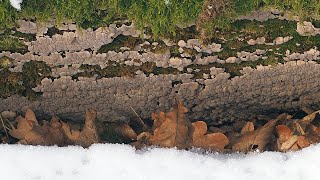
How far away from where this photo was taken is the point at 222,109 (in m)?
2.80

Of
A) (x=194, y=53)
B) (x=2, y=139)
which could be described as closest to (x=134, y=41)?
(x=194, y=53)

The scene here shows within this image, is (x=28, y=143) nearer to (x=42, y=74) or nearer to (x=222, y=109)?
(x=42, y=74)

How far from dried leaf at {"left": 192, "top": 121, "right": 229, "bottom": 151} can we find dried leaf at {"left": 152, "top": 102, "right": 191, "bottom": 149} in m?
0.04

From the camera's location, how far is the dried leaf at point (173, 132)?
2459 millimetres

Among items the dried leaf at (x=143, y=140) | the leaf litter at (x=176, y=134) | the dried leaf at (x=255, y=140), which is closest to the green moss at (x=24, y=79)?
the leaf litter at (x=176, y=134)

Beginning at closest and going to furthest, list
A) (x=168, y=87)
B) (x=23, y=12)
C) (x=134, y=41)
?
(x=23, y=12), (x=134, y=41), (x=168, y=87)

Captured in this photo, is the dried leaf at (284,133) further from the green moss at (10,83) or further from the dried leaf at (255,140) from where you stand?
the green moss at (10,83)

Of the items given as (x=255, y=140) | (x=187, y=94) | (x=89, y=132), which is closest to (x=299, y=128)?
(x=255, y=140)

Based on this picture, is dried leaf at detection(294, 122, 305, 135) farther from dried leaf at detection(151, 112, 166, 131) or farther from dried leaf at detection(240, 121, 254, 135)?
dried leaf at detection(151, 112, 166, 131)

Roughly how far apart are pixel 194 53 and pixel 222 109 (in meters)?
0.46

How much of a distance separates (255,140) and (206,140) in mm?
Result: 261

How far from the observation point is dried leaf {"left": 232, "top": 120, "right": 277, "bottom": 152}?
2.54 metres

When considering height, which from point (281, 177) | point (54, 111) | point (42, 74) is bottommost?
point (281, 177)

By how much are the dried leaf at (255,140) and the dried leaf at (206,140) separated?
0.09 metres
